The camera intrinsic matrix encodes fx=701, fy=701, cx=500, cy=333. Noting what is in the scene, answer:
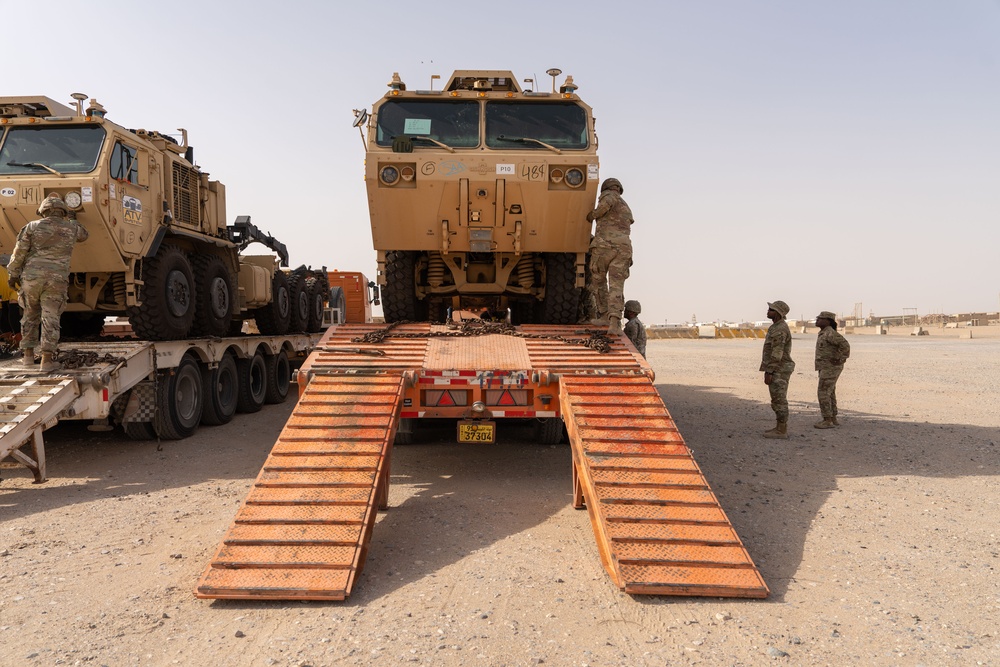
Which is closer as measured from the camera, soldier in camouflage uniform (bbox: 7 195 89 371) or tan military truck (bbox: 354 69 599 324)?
soldier in camouflage uniform (bbox: 7 195 89 371)

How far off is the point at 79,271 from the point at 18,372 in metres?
1.60

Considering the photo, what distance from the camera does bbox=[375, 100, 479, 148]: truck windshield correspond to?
757cm

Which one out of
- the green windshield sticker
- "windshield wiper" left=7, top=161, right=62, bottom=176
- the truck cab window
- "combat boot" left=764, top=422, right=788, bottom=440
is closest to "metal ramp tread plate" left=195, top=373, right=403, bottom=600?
the green windshield sticker

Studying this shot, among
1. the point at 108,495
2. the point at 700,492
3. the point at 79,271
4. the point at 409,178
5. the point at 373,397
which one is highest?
the point at 409,178

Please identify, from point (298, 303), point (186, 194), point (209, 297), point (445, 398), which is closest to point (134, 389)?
point (209, 297)

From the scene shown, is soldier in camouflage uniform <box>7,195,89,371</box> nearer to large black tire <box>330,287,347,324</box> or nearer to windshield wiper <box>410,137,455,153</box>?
windshield wiper <box>410,137,455,153</box>

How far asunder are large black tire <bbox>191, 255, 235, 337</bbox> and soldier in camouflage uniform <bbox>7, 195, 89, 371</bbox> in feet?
8.15

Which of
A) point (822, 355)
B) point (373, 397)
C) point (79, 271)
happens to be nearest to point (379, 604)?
point (373, 397)

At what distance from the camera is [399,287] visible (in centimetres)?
819

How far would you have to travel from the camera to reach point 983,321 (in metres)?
50.6

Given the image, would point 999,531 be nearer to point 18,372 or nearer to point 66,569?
point 66,569

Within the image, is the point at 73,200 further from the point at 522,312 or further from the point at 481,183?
the point at 522,312

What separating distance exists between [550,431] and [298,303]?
740 cm

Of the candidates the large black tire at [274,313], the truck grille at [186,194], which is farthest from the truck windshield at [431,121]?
the large black tire at [274,313]
